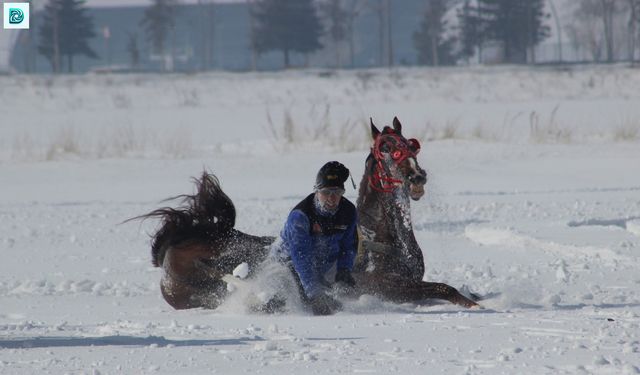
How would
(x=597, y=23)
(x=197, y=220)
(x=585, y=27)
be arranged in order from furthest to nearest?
(x=597, y=23) < (x=585, y=27) < (x=197, y=220)

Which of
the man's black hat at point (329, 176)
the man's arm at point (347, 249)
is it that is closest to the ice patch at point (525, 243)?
the man's arm at point (347, 249)

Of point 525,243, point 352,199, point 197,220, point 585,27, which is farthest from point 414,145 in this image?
point 585,27

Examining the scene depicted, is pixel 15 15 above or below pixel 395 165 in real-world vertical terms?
above

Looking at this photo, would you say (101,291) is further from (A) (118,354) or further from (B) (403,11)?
(B) (403,11)

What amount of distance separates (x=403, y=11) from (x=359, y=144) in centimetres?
6205

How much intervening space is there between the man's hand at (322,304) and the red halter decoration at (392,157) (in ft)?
2.68

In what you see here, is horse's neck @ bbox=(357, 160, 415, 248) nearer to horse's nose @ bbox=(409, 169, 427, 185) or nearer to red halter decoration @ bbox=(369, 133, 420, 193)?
red halter decoration @ bbox=(369, 133, 420, 193)

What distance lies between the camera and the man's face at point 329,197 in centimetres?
771

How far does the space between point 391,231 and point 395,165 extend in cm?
45

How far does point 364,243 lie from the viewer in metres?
8.12

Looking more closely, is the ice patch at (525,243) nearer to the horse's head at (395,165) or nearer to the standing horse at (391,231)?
the standing horse at (391,231)

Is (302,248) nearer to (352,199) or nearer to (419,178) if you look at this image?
(419,178)

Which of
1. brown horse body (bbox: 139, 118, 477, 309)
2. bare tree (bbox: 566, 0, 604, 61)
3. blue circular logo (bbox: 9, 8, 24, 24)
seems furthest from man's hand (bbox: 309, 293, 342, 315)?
bare tree (bbox: 566, 0, 604, 61)

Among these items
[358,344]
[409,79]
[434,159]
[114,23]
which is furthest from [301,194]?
[114,23]
